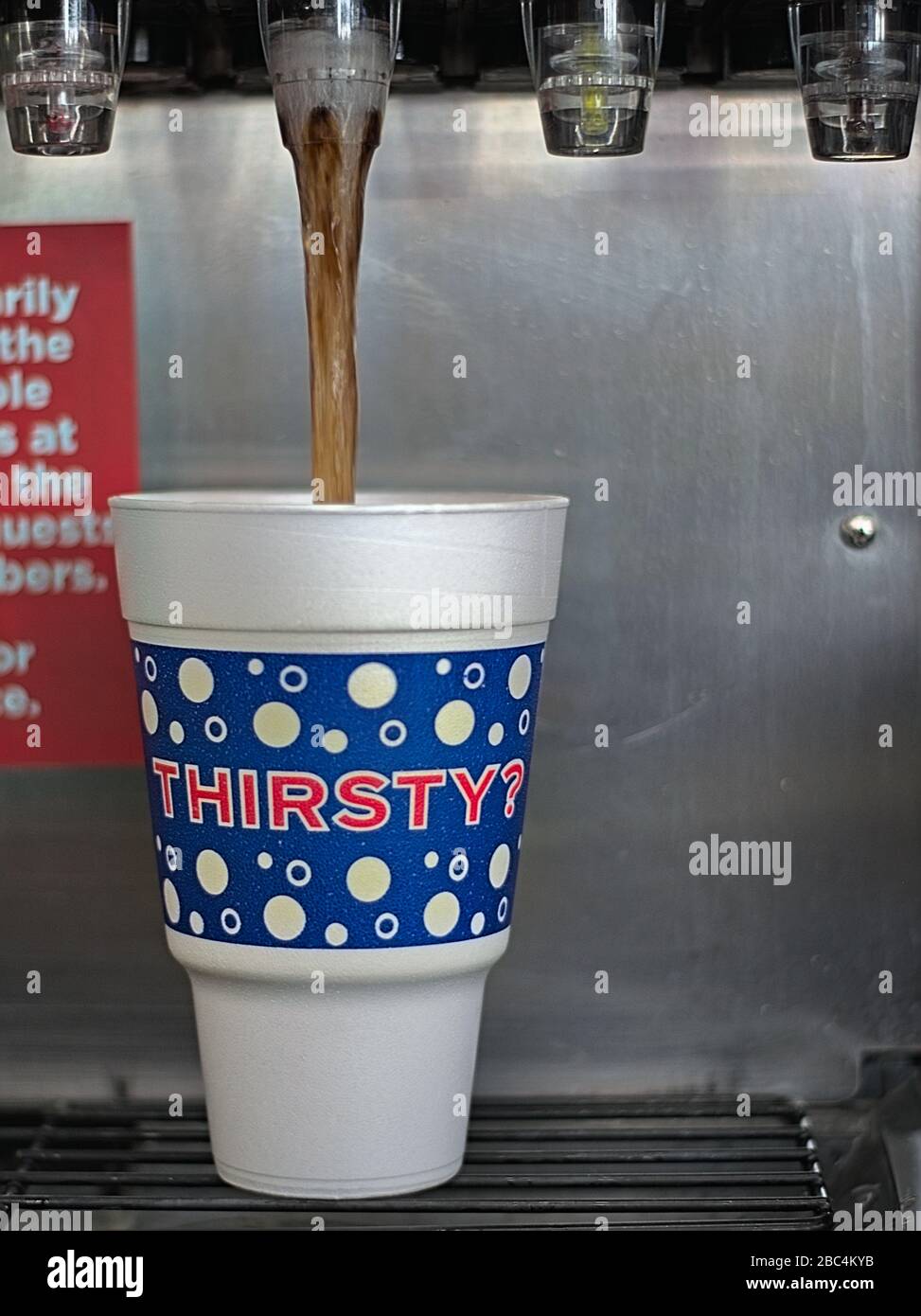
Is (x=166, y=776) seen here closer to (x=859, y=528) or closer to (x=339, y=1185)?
(x=339, y=1185)

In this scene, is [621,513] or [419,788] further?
[621,513]

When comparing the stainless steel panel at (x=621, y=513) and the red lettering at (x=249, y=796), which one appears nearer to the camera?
the red lettering at (x=249, y=796)

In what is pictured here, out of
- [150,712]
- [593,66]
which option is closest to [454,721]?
[150,712]

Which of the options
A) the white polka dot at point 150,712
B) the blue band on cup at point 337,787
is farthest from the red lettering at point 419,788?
the white polka dot at point 150,712

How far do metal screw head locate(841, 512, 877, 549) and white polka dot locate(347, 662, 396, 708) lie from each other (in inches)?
10.7

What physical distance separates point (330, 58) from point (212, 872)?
12.0 inches

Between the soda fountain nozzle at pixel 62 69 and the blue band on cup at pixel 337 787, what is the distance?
0.20m

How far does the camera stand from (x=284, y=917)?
25.2 inches

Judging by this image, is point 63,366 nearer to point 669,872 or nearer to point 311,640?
point 311,640

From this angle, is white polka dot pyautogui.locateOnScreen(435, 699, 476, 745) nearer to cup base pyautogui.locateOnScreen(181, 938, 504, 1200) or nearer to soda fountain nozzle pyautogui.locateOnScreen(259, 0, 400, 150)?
cup base pyautogui.locateOnScreen(181, 938, 504, 1200)

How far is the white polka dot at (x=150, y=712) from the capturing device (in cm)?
66

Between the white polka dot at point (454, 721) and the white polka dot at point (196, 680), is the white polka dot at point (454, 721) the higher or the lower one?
the lower one

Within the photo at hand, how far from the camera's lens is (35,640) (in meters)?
0.79

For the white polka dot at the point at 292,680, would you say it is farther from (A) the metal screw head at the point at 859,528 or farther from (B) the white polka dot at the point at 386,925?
(A) the metal screw head at the point at 859,528
